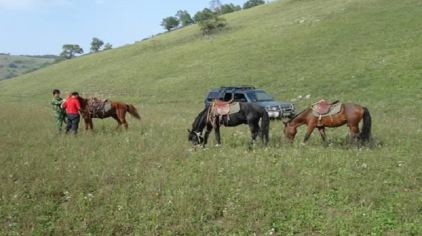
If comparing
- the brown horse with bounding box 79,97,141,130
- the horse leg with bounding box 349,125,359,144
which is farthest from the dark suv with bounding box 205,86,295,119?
the horse leg with bounding box 349,125,359,144

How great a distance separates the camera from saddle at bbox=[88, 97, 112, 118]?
60.1 ft

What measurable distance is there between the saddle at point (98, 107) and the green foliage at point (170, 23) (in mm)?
104800

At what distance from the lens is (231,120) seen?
49.4 ft

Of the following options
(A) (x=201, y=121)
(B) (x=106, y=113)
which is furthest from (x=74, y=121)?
(A) (x=201, y=121)

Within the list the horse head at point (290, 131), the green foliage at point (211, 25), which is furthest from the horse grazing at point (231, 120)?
the green foliage at point (211, 25)

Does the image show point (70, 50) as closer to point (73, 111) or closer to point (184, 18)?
point (184, 18)

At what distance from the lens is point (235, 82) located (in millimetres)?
43438

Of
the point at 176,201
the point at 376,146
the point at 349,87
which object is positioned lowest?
the point at 349,87

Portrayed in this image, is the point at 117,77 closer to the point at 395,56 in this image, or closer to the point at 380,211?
the point at 395,56

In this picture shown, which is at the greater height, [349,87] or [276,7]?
[276,7]

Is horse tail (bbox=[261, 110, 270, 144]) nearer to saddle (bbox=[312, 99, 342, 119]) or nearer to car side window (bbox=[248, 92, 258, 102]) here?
saddle (bbox=[312, 99, 342, 119])

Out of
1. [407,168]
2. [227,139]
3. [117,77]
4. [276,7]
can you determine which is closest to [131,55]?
[117,77]

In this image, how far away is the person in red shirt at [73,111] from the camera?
1758 centimetres

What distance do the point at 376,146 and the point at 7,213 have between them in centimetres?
975
